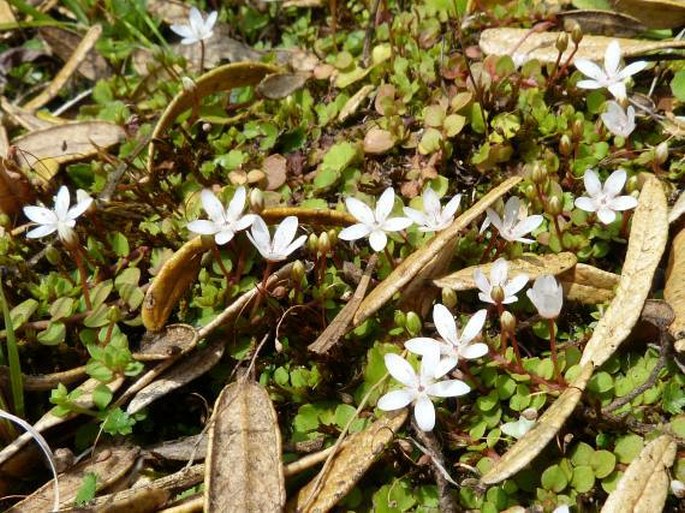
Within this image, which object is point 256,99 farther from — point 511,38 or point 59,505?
point 59,505

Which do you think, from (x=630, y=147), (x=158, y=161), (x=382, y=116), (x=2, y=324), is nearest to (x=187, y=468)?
(x=2, y=324)

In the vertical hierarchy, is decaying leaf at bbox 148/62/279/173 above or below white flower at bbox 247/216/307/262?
above

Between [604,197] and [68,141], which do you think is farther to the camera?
[68,141]

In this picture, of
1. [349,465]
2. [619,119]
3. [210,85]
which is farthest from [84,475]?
[619,119]

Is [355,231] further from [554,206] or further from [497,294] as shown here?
[554,206]

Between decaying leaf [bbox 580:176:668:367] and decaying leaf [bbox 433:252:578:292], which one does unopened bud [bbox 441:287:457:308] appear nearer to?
decaying leaf [bbox 433:252:578:292]

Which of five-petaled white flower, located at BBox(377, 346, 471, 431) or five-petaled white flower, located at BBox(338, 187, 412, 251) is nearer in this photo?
five-petaled white flower, located at BBox(377, 346, 471, 431)

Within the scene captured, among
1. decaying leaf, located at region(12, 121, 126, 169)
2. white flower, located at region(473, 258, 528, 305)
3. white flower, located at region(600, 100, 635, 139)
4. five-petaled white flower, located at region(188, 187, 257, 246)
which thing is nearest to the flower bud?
white flower, located at region(473, 258, 528, 305)
